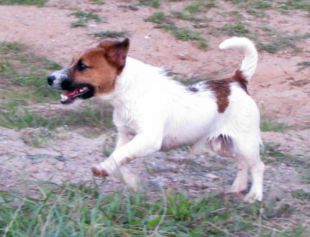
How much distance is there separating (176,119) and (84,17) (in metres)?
6.72

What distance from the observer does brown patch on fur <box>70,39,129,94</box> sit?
21.4 ft

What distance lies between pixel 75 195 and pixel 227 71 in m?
6.22

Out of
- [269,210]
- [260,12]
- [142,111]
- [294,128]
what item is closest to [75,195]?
[142,111]

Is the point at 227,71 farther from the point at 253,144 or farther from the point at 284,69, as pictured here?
the point at 253,144

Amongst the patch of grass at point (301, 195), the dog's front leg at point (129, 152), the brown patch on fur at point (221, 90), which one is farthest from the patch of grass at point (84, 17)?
the dog's front leg at point (129, 152)

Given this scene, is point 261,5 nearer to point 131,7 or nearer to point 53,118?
point 131,7

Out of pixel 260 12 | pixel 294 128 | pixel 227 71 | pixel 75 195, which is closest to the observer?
pixel 75 195

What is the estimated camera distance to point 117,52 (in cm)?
650

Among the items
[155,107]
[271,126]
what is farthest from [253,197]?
[271,126]

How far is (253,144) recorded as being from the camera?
7.13m

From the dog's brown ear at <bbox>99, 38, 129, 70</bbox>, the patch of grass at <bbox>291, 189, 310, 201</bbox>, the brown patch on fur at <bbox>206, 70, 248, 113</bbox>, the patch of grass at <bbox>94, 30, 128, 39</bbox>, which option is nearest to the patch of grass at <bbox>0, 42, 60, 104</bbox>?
the patch of grass at <bbox>94, 30, 128, 39</bbox>

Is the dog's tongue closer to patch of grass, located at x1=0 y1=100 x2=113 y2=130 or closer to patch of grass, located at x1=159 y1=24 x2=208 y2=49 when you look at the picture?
patch of grass, located at x1=0 y1=100 x2=113 y2=130

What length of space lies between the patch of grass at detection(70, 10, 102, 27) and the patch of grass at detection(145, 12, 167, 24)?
684 mm

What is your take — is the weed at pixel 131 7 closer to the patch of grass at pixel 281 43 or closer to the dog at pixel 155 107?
the patch of grass at pixel 281 43
